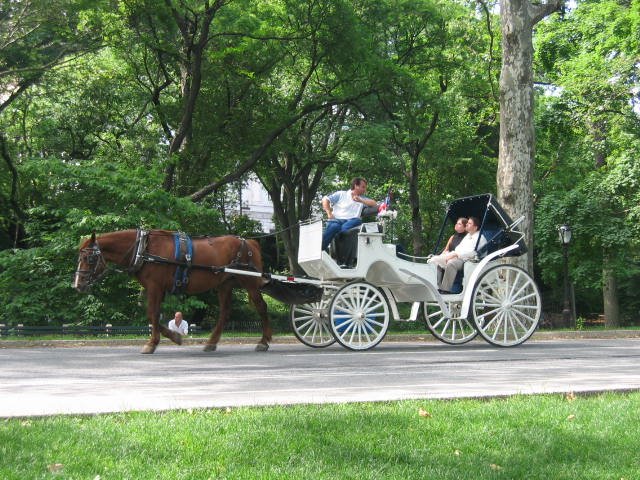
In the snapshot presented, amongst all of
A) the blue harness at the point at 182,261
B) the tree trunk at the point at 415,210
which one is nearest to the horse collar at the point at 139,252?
the blue harness at the point at 182,261

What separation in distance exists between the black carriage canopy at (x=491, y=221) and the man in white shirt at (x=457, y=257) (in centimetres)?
16

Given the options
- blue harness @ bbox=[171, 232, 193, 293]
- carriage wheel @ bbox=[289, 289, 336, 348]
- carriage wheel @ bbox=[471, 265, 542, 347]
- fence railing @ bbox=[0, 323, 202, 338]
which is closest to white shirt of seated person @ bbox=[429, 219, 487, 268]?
carriage wheel @ bbox=[471, 265, 542, 347]

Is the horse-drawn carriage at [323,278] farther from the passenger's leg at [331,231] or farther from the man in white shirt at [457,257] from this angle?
the passenger's leg at [331,231]

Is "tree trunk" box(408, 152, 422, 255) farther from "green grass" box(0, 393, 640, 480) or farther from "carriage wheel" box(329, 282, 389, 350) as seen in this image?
"green grass" box(0, 393, 640, 480)

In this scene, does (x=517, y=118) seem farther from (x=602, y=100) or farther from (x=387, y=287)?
(x=602, y=100)

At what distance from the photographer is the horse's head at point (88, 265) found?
1252 cm

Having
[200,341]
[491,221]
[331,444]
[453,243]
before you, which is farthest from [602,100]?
[331,444]

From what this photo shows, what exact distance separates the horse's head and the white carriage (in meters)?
3.22

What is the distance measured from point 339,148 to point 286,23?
9.40 meters

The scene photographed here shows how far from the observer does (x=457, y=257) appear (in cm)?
1438

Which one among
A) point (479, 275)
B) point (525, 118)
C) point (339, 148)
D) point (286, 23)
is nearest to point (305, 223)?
point (479, 275)

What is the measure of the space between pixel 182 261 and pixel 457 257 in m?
4.69

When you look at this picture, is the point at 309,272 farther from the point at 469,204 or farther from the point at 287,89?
the point at 287,89

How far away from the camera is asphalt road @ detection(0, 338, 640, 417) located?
7688 mm
